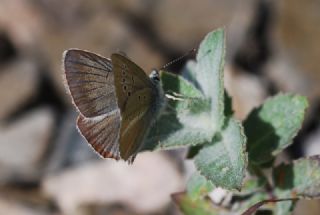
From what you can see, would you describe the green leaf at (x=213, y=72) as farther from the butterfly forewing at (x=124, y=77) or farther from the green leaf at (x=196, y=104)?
the butterfly forewing at (x=124, y=77)

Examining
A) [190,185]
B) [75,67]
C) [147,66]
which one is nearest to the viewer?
[75,67]

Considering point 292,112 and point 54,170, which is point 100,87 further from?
point 54,170

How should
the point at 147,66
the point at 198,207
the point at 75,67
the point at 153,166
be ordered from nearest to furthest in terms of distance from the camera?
the point at 75,67 → the point at 198,207 → the point at 153,166 → the point at 147,66

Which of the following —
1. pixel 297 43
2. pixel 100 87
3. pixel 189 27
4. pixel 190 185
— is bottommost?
pixel 190 185

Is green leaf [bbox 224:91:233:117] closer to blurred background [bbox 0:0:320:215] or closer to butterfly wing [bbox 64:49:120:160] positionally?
butterfly wing [bbox 64:49:120:160]

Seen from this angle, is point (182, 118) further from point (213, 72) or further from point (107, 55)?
point (107, 55)

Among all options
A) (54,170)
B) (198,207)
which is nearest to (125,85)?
(198,207)
